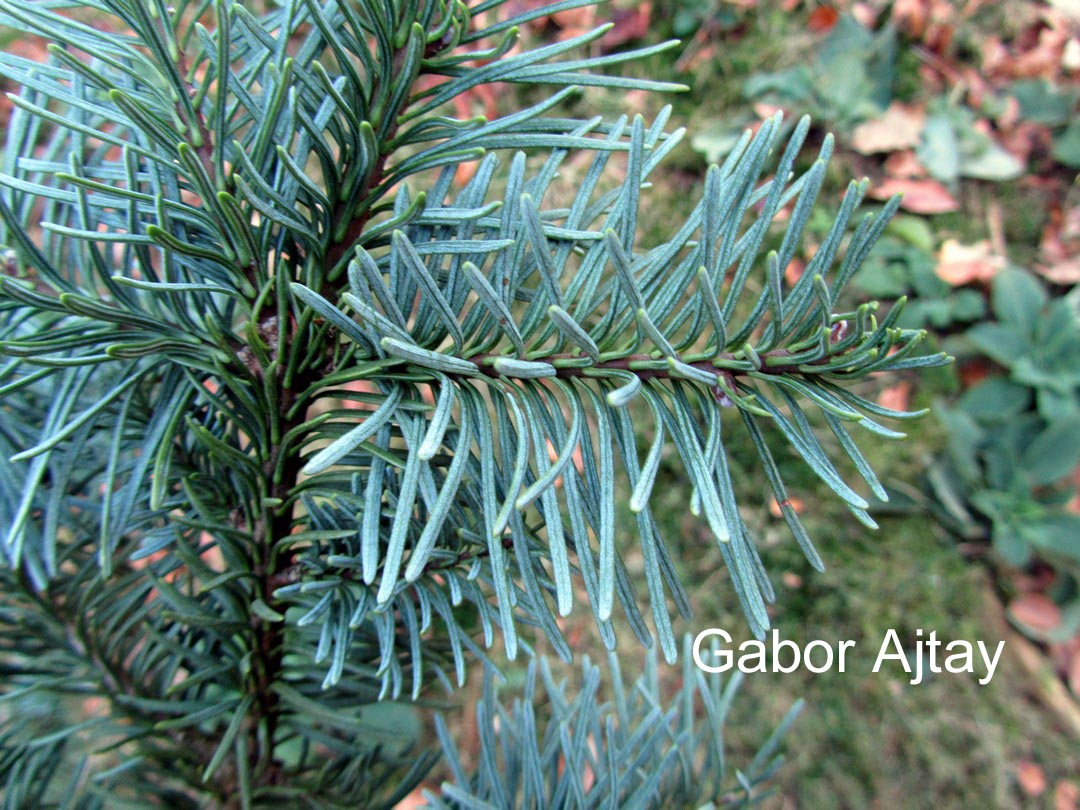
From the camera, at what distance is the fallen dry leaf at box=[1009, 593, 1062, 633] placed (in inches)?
48.3

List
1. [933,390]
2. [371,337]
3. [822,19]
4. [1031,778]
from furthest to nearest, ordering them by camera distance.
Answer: [822,19]
[933,390]
[1031,778]
[371,337]

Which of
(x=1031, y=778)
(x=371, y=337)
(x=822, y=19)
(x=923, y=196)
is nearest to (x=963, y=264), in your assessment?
(x=923, y=196)

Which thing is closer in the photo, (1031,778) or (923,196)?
(1031,778)

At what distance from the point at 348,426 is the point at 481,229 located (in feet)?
0.36

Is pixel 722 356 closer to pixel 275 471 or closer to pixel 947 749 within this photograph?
pixel 275 471

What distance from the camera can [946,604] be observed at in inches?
47.6

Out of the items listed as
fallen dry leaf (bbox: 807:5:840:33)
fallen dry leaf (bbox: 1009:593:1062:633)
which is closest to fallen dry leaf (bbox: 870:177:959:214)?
fallen dry leaf (bbox: 807:5:840:33)

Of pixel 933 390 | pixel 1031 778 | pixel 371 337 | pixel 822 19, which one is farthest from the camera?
pixel 822 19

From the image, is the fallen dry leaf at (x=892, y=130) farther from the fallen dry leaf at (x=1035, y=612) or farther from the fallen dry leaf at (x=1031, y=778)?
the fallen dry leaf at (x=1031, y=778)

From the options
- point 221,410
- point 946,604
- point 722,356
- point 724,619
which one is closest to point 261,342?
point 221,410

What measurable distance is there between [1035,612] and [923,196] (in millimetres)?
732

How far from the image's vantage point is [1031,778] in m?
1.14

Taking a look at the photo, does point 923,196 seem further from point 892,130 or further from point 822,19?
point 822,19

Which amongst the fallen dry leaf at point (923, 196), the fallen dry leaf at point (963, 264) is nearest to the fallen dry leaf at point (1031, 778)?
the fallen dry leaf at point (963, 264)
